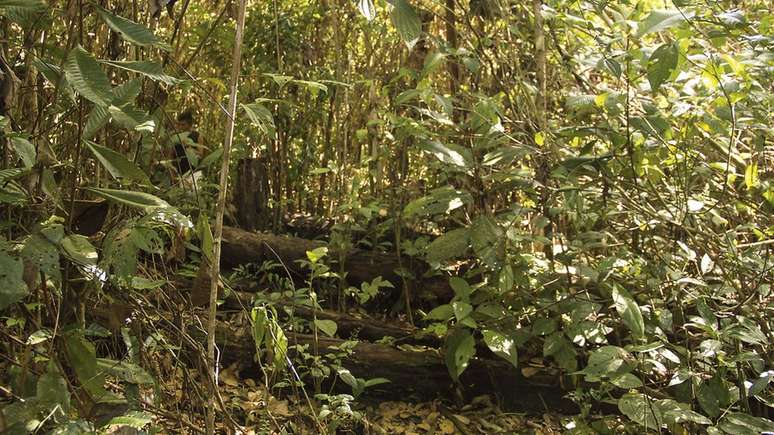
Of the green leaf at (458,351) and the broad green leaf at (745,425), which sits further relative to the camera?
the green leaf at (458,351)

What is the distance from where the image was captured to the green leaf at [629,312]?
2551 millimetres

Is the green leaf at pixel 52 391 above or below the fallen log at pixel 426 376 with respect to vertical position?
above

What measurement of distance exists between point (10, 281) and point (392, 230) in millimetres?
2763

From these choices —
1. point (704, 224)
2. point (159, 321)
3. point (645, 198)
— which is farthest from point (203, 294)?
point (704, 224)

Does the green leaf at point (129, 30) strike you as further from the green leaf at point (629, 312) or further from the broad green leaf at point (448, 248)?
the green leaf at point (629, 312)

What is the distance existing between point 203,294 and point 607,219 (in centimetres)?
167

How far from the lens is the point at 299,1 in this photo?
4.52 metres

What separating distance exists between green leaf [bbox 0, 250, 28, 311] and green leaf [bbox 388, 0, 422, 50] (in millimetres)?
753

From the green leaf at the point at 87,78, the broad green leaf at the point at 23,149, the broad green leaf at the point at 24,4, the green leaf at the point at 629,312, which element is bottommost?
the green leaf at the point at 629,312

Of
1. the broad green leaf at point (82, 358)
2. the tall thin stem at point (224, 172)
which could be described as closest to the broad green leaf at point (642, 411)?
the tall thin stem at point (224, 172)

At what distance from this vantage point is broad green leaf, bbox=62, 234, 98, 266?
1.49m

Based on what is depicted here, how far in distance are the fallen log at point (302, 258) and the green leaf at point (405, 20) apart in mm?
2463

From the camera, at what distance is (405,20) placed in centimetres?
131

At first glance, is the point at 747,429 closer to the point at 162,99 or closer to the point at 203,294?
the point at 203,294
